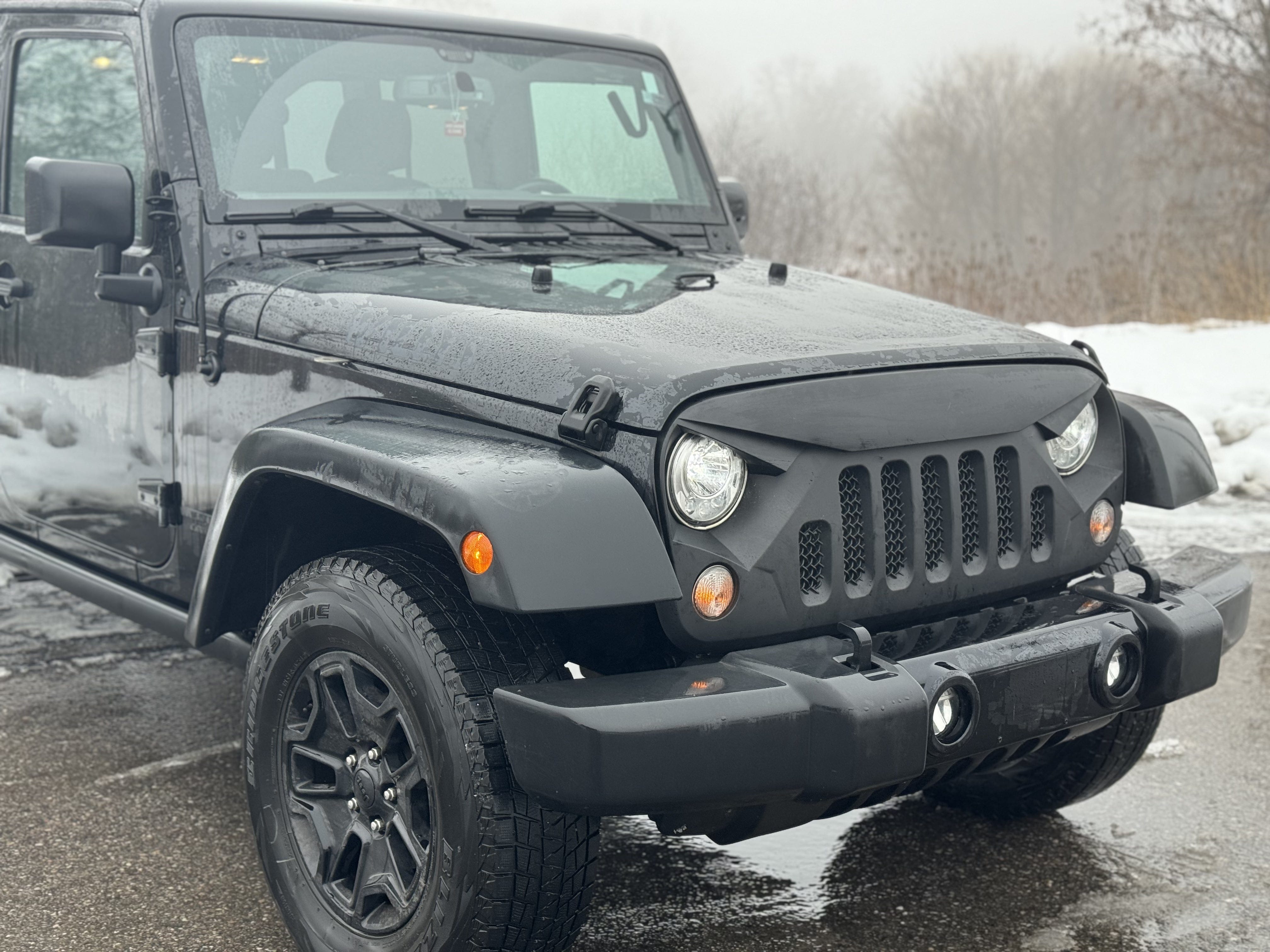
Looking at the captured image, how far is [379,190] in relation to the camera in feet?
11.8

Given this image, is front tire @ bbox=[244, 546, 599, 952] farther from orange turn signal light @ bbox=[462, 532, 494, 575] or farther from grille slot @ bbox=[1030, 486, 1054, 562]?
grille slot @ bbox=[1030, 486, 1054, 562]

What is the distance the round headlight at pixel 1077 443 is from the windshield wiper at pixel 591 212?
1312 millimetres

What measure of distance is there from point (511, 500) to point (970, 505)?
0.94m

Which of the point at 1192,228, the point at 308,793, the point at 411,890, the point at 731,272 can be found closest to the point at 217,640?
the point at 308,793

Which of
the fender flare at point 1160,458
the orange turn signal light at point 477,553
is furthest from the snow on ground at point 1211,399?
the orange turn signal light at point 477,553

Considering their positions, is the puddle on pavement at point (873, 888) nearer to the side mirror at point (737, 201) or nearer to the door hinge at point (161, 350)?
the door hinge at point (161, 350)

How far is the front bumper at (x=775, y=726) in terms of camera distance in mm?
2201

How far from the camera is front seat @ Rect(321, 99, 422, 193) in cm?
358

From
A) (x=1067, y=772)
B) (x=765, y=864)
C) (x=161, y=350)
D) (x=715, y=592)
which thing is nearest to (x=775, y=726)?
(x=715, y=592)

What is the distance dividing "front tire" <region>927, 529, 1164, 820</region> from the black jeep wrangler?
1 cm

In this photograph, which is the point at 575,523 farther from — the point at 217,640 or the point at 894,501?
the point at 217,640

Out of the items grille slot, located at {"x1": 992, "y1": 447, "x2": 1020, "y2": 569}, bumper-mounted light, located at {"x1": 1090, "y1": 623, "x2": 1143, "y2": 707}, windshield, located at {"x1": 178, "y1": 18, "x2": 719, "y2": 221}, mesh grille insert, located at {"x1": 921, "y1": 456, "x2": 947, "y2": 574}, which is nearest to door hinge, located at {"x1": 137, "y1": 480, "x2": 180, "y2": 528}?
windshield, located at {"x1": 178, "y1": 18, "x2": 719, "y2": 221}

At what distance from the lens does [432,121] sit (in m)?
3.79

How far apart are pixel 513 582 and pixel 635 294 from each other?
3.48 feet
